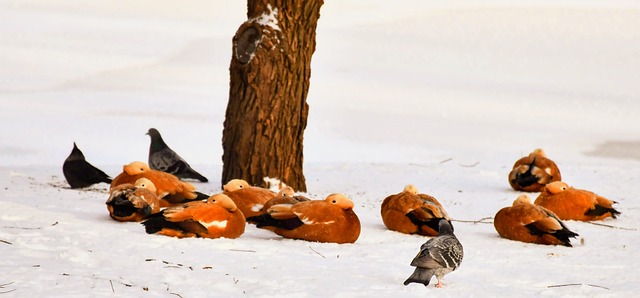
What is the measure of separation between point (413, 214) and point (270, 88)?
2.95 m

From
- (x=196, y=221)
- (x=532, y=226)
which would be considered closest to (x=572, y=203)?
(x=532, y=226)

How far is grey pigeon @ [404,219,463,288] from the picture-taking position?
19.3ft

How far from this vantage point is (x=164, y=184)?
28.7ft

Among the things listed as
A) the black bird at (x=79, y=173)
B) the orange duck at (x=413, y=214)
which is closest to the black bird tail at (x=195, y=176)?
the black bird at (x=79, y=173)

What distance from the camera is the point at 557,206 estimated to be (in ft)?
30.5

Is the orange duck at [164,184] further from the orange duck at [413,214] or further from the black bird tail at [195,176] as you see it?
the black bird tail at [195,176]

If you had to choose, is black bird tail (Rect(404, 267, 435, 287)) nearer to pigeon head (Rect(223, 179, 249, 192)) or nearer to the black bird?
pigeon head (Rect(223, 179, 249, 192))

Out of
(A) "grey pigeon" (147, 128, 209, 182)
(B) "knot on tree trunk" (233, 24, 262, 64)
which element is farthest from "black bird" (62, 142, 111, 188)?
(B) "knot on tree trunk" (233, 24, 262, 64)

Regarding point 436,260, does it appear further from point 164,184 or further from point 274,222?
point 164,184

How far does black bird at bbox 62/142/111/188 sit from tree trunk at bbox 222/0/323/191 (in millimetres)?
1370

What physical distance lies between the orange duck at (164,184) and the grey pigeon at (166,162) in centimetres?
249

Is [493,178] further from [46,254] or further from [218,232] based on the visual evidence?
[46,254]

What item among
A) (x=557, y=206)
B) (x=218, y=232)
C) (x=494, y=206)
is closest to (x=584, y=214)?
(x=557, y=206)

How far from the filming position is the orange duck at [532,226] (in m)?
8.04
